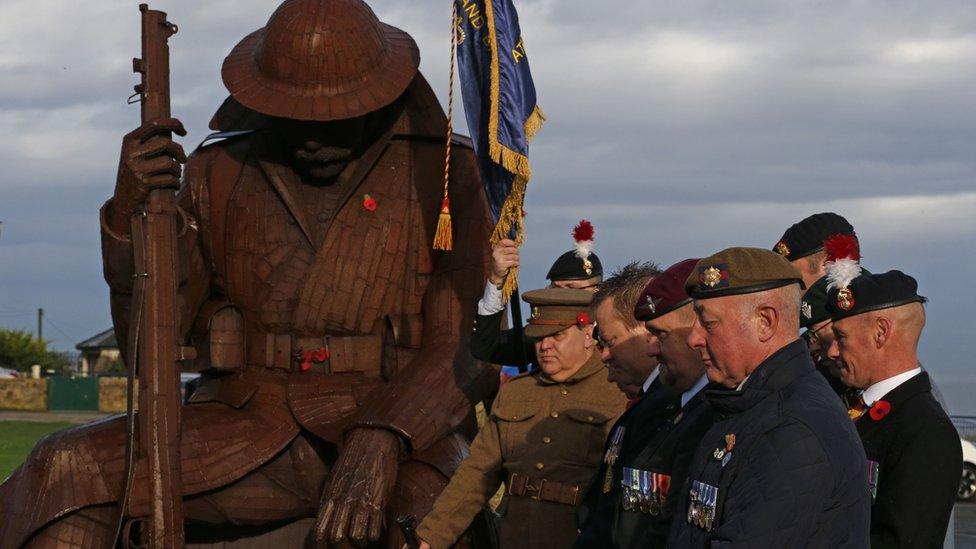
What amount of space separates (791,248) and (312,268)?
A: 1.78 meters

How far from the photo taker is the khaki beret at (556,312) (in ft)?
18.0

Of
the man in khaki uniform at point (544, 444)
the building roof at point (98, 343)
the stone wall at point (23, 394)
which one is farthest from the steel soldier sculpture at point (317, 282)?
the building roof at point (98, 343)

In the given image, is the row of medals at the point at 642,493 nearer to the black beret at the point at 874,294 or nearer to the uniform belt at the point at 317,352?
the black beret at the point at 874,294

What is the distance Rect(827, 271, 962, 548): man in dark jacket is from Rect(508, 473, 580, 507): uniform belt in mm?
1220

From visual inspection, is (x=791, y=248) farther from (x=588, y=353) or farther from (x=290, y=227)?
(x=290, y=227)

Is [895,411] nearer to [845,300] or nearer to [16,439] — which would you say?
[845,300]

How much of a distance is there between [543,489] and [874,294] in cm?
153

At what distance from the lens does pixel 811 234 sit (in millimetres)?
5465

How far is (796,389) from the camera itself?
10.7 feet

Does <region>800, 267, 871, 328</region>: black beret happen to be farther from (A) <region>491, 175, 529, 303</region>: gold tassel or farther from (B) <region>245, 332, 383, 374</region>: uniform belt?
(B) <region>245, 332, 383, 374</region>: uniform belt

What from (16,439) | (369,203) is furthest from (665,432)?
(16,439)

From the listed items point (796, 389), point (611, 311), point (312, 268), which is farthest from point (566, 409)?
point (796, 389)

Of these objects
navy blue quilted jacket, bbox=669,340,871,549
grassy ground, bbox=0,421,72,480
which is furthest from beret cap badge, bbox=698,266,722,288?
grassy ground, bbox=0,421,72,480

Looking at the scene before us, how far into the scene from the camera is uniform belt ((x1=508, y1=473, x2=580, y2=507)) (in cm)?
535
